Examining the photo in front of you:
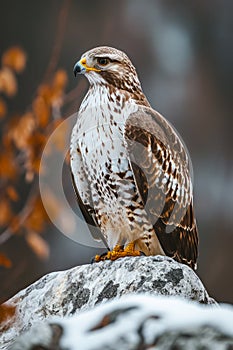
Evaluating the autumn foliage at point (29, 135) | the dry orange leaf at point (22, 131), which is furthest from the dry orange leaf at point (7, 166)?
the dry orange leaf at point (22, 131)

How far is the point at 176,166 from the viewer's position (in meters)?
2.81

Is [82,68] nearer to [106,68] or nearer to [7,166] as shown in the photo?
[106,68]

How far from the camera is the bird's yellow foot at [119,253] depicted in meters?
2.67

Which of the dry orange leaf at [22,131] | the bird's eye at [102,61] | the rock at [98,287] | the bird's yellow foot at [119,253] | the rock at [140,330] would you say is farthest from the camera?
the dry orange leaf at [22,131]

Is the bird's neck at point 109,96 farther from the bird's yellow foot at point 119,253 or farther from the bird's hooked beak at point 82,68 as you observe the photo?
the bird's yellow foot at point 119,253

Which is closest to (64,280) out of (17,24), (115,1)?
(17,24)

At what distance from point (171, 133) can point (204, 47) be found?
4.22 m

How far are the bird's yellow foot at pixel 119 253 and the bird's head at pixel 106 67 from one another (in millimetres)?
546

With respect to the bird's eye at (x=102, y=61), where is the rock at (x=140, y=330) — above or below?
below

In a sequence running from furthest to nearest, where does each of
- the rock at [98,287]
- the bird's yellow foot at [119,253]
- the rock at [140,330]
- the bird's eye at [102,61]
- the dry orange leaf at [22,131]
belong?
1. the dry orange leaf at [22,131]
2. the bird's eye at [102,61]
3. the bird's yellow foot at [119,253]
4. the rock at [98,287]
5. the rock at [140,330]

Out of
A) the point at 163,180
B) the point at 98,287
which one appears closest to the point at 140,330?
the point at 98,287

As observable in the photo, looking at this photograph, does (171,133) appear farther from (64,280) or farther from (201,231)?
(201,231)

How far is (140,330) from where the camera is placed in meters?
1.50

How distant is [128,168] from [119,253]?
0.93 feet
